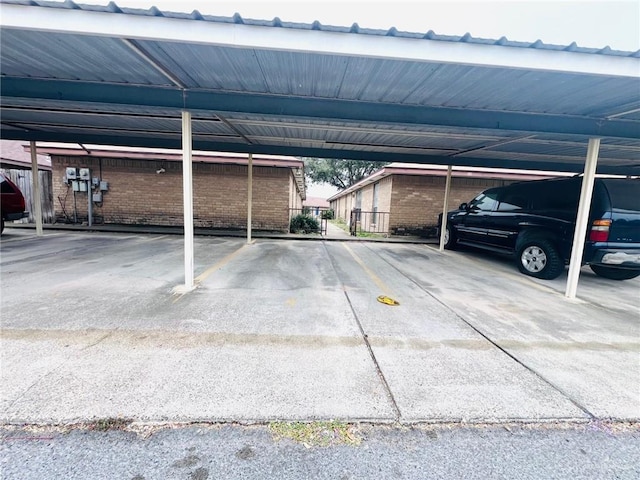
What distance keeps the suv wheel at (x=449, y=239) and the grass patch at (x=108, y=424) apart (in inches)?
400

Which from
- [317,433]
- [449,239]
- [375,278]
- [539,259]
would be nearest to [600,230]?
[539,259]

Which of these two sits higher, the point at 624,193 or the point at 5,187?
the point at 624,193

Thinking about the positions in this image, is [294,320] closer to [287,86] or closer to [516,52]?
[287,86]

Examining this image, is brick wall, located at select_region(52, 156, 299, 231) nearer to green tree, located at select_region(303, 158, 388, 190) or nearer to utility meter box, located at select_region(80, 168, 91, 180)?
utility meter box, located at select_region(80, 168, 91, 180)

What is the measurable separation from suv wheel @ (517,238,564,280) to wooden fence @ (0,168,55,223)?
58.3ft

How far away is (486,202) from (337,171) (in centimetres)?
2681

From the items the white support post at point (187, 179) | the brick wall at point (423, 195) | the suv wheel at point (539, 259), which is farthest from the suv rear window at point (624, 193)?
the brick wall at point (423, 195)

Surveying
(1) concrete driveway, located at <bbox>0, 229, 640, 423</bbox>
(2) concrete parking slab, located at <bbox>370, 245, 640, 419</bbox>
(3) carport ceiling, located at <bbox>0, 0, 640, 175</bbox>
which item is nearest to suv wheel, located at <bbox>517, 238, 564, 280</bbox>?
(2) concrete parking slab, located at <bbox>370, 245, 640, 419</bbox>

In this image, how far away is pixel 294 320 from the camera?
3.80 meters

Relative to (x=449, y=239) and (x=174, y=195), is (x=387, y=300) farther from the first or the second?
(x=174, y=195)

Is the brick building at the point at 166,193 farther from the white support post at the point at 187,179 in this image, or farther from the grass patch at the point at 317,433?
the grass patch at the point at 317,433

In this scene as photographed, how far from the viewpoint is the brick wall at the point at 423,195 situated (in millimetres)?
13344

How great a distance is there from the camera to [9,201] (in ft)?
30.7

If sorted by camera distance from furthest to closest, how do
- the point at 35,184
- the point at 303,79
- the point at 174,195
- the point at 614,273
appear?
the point at 174,195
the point at 35,184
the point at 614,273
the point at 303,79
